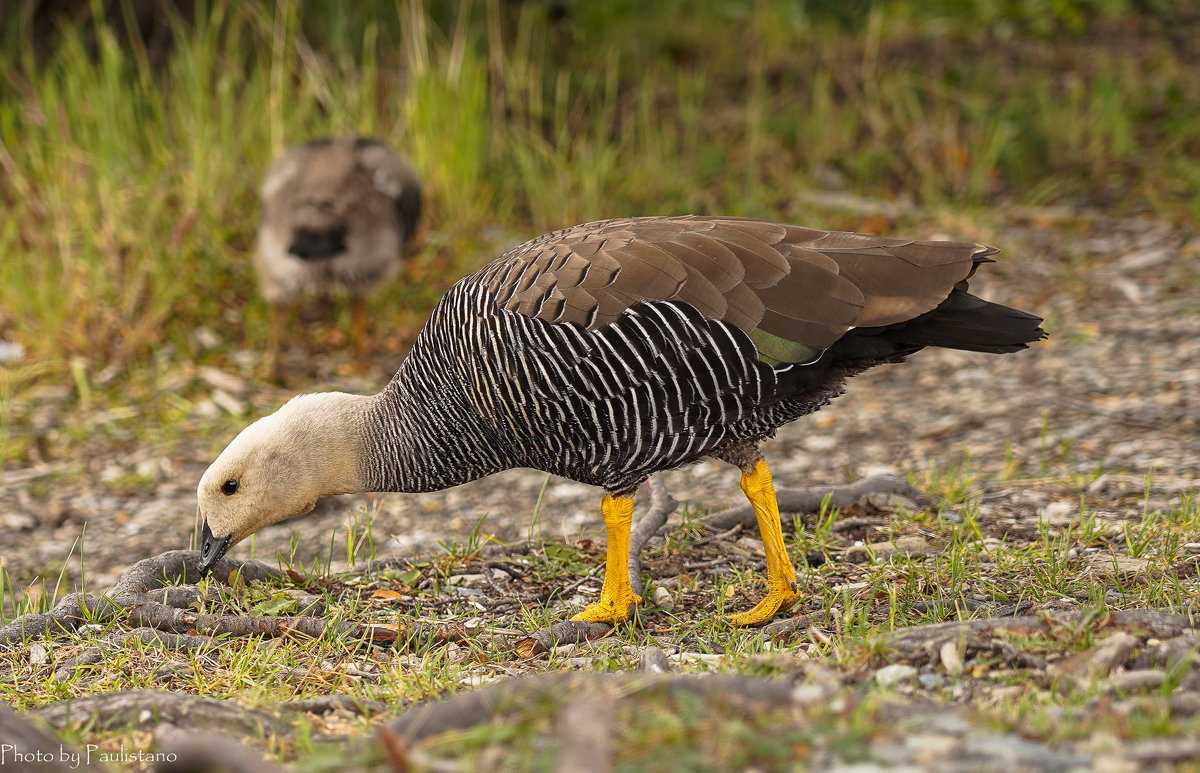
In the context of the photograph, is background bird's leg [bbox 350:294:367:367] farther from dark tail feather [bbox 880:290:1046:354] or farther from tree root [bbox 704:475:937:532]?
dark tail feather [bbox 880:290:1046:354]

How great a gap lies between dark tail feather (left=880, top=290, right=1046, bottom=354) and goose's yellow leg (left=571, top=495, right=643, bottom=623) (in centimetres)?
107

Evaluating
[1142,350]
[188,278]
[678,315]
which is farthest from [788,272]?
[188,278]

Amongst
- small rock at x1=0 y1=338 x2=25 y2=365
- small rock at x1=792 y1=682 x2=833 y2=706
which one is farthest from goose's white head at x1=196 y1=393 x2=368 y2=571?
small rock at x1=0 y1=338 x2=25 y2=365

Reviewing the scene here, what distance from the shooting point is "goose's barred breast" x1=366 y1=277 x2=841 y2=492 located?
12.7 ft

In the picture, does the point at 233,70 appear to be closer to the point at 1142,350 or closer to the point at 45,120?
the point at 45,120

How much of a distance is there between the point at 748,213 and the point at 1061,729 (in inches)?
267

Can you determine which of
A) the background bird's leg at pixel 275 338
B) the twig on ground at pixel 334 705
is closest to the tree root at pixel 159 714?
the twig on ground at pixel 334 705

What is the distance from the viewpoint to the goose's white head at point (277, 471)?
4.37 metres

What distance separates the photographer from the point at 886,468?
5863mm

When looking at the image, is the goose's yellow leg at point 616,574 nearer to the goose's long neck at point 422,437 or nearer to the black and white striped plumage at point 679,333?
the black and white striped plumage at point 679,333

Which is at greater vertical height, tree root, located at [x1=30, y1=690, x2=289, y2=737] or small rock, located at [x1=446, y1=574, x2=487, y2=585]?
tree root, located at [x1=30, y1=690, x2=289, y2=737]

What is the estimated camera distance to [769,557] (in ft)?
13.5

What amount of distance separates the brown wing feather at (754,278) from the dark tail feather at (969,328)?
0.32 feet

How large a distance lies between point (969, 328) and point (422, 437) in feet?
6.29
